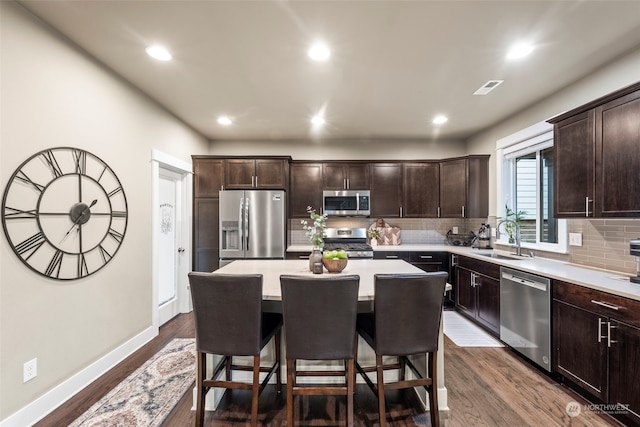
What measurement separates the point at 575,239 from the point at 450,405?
212 centimetres

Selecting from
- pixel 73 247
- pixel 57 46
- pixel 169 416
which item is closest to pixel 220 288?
pixel 169 416

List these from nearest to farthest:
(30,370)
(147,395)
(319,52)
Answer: (30,370)
(147,395)
(319,52)

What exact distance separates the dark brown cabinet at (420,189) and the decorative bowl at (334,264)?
2777 millimetres

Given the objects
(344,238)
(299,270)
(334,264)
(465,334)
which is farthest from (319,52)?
(465,334)

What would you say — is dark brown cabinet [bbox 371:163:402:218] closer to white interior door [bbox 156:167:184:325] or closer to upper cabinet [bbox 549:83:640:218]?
upper cabinet [bbox 549:83:640:218]

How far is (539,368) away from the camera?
8.54ft

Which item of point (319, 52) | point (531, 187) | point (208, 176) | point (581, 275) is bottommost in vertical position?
point (581, 275)

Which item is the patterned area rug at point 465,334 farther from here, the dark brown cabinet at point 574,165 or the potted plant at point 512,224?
the dark brown cabinet at point 574,165

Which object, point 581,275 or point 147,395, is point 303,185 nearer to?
point 147,395

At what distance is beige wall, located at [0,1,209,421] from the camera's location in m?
1.81

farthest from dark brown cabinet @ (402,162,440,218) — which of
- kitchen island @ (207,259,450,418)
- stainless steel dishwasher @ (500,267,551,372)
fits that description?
kitchen island @ (207,259,450,418)

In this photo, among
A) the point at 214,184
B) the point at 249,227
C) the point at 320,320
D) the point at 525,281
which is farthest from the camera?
the point at 214,184

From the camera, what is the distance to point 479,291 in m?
3.55

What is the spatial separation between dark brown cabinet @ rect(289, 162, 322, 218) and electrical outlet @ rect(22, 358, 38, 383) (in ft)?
11.3
